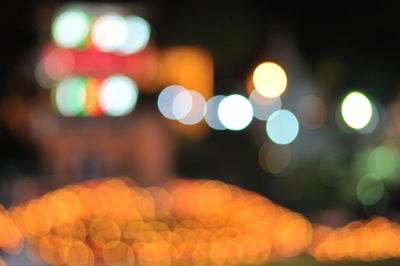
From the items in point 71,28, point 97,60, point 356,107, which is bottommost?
point 97,60

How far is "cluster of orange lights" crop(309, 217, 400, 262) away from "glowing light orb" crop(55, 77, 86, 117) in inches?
622

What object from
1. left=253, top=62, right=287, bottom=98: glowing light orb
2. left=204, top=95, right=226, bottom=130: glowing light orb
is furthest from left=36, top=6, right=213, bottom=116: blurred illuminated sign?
left=253, top=62, right=287, bottom=98: glowing light orb

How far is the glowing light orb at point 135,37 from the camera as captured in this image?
24816mm

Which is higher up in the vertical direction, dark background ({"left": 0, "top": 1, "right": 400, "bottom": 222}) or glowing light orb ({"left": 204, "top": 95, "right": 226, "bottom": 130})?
dark background ({"left": 0, "top": 1, "right": 400, "bottom": 222})

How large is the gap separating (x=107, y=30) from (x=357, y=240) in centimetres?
1765

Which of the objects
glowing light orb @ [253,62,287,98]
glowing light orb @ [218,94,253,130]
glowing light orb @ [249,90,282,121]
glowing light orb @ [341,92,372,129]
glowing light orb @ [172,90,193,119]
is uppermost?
glowing light orb @ [341,92,372,129]

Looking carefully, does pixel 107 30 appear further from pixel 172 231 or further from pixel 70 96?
pixel 172 231

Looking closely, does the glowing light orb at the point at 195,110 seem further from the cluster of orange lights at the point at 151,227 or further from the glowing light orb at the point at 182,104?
the cluster of orange lights at the point at 151,227

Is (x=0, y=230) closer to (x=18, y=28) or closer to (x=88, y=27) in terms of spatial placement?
(x=18, y=28)

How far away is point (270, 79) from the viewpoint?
2350 cm

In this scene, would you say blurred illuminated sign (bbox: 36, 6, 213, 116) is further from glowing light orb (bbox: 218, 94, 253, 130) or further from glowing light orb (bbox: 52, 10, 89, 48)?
glowing light orb (bbox: 218, 94, 253, 130)

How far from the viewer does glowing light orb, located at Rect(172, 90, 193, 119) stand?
27109 mm

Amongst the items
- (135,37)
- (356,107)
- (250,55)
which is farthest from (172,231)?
(135,37)

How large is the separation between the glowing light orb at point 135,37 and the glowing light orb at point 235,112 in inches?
95.2
